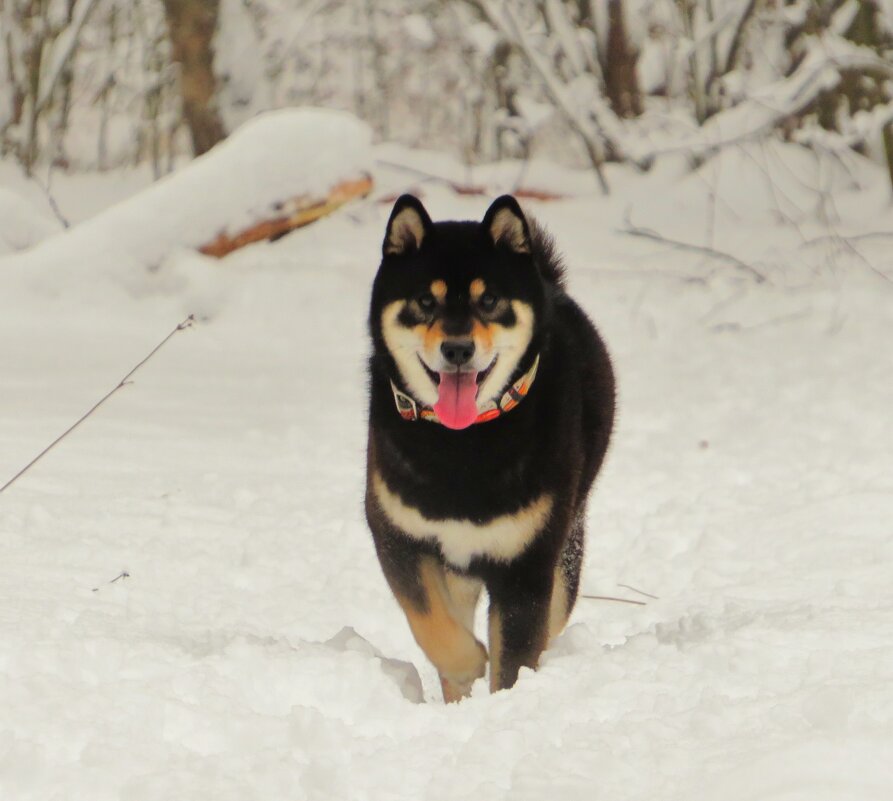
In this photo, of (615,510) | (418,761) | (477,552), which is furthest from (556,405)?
(615,510)

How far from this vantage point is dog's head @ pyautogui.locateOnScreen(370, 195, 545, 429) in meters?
3.13

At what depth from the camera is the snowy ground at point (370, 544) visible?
7.61 ft

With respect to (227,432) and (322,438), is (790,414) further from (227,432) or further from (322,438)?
(227,432)

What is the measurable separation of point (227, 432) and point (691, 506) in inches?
91.2

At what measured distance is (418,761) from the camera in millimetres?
2383

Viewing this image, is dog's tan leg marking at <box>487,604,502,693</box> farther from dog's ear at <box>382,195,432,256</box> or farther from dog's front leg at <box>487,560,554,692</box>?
dog's ear at <box>382,195,432,256</box>

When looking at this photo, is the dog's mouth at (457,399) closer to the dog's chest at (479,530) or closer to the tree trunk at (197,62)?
the dog's chest at (479,530)

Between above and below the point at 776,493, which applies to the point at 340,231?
below

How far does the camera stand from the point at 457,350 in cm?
307

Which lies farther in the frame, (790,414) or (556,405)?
(790,414)

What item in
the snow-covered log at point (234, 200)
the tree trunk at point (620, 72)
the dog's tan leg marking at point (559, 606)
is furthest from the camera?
the tree trunk at point (620, 72)

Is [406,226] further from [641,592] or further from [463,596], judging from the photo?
[641,592]

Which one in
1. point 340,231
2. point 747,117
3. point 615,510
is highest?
point 747,117

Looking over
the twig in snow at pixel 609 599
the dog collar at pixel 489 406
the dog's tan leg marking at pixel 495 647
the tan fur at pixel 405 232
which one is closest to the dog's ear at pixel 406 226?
the tan fur at pixel 405 232
